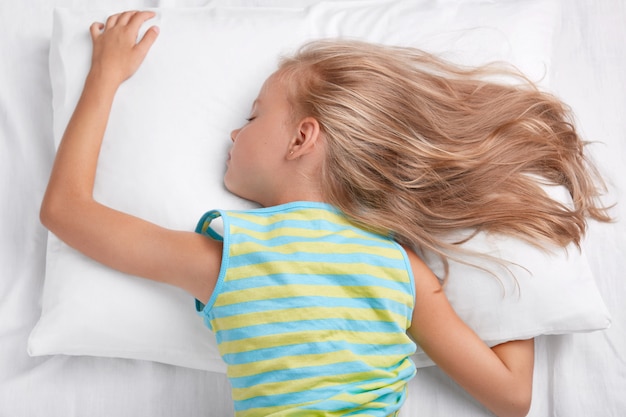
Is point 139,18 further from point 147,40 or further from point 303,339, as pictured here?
point 303,339

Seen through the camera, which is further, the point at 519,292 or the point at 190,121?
the point at 190,121

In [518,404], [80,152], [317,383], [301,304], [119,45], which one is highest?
[119,45]

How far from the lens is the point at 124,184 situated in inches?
46.9

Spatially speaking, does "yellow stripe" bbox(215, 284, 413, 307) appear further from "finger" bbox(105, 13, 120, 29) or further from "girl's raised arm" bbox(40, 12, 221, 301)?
"finger" bbox(105, 13, 120, 29)

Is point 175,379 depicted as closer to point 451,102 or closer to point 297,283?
point 297,283

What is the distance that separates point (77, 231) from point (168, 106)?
0.93 ft

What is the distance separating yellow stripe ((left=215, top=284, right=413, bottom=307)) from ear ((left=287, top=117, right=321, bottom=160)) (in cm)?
22

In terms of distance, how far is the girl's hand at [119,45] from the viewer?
124cm

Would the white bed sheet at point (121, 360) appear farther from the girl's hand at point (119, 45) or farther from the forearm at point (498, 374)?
the girl's hand at point (119, 45)

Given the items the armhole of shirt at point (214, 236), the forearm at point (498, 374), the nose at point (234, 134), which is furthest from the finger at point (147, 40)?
the forearm at point (498, 374)

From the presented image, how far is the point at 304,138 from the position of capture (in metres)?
1.10

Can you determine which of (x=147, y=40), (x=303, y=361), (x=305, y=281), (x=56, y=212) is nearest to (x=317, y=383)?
(x=303, y=361)

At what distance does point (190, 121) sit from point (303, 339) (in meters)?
0.46

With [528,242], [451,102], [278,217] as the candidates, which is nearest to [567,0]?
[451,102]
